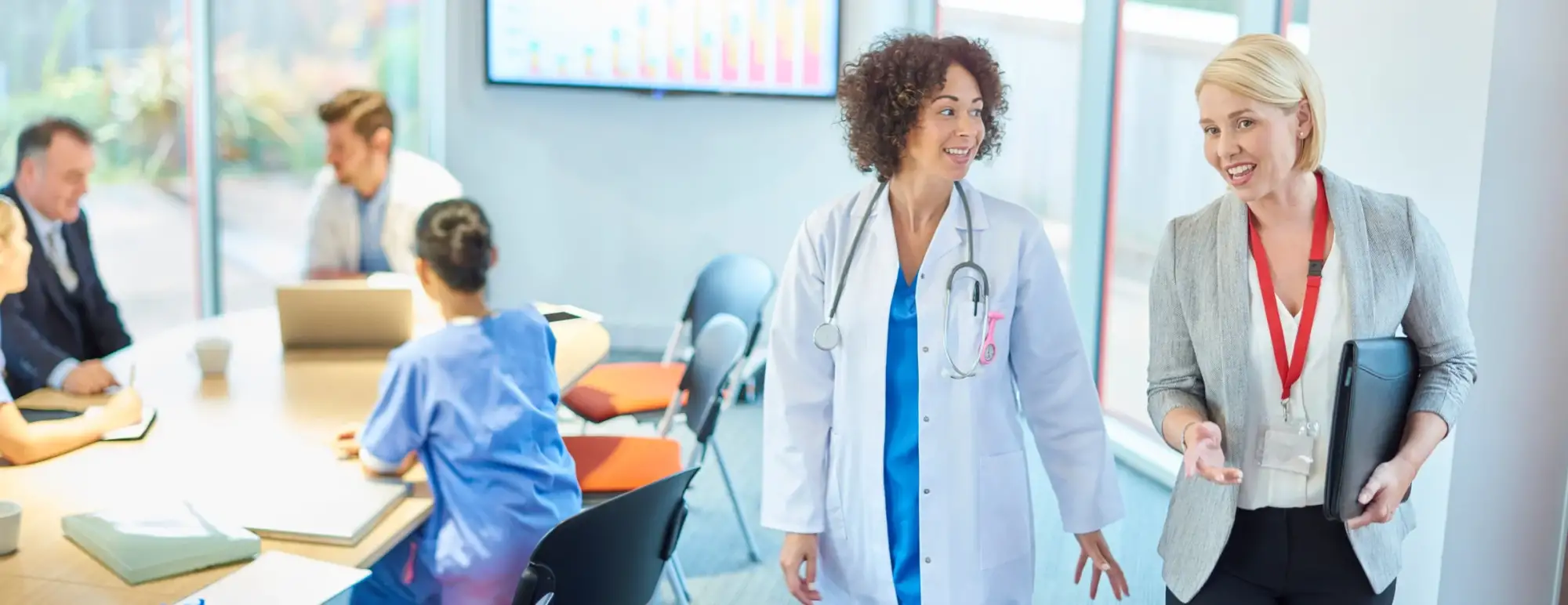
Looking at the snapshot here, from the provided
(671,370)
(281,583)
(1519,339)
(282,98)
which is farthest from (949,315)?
(282,98)

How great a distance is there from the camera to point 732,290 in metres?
4.31

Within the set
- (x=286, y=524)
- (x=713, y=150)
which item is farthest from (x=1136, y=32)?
(x=286, y=524)

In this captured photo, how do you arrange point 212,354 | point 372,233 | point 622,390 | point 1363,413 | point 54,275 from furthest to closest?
point 372,233 → point 622,390 → point 54,275 → point 212,354 → point 1363,413

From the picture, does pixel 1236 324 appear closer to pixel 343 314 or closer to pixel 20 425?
pixel 20 425

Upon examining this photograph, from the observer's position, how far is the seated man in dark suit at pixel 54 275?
3.22 m

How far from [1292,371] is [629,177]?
5.10 m

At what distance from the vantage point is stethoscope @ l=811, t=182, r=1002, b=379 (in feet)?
6.41

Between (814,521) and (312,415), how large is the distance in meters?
1.30

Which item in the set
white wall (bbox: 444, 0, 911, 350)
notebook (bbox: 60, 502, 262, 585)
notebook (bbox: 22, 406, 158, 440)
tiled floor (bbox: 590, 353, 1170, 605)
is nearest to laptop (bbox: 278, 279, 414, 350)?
notebook (bbox: 22, 406, 158, 440)

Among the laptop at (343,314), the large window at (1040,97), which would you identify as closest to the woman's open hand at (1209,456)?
the laptop at (343,314)

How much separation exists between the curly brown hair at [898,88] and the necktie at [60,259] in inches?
98.2

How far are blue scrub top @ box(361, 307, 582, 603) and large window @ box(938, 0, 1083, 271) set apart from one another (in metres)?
3.09

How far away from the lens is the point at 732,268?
435 cm

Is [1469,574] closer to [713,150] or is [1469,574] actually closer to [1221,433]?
[1221,433]
